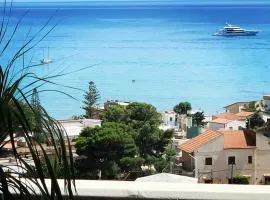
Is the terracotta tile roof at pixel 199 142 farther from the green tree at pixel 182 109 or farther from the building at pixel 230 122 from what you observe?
the green tree at pixel 182 109

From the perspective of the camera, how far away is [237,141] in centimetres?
1146

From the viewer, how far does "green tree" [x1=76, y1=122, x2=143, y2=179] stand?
9414 mm

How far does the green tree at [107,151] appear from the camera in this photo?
941 cm

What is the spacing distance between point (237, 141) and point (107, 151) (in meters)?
2.99

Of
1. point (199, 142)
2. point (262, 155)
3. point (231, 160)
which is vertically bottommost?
point (231, 160)

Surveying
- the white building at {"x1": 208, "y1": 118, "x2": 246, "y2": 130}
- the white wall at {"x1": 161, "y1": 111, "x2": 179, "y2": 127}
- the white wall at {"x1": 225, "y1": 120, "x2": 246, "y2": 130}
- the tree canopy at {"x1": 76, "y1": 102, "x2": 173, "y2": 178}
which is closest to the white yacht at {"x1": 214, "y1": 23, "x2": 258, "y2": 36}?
the white wall at {"x1": 161, "y1": 111, "x2": 179, "y2": 127}

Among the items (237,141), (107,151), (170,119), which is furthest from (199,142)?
(170,119)

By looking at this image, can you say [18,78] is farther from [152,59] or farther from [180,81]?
[152,59]

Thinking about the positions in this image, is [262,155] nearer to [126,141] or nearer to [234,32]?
[126,141]

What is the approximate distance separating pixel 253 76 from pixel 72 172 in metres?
37.1

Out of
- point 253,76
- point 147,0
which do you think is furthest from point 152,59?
point 147,0

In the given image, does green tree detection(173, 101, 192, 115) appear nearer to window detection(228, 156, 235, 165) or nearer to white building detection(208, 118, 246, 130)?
white building detection(208, 118, 246, 130)

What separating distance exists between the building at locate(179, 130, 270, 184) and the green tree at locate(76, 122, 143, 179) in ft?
4.12

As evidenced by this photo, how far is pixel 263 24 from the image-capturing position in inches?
3155
